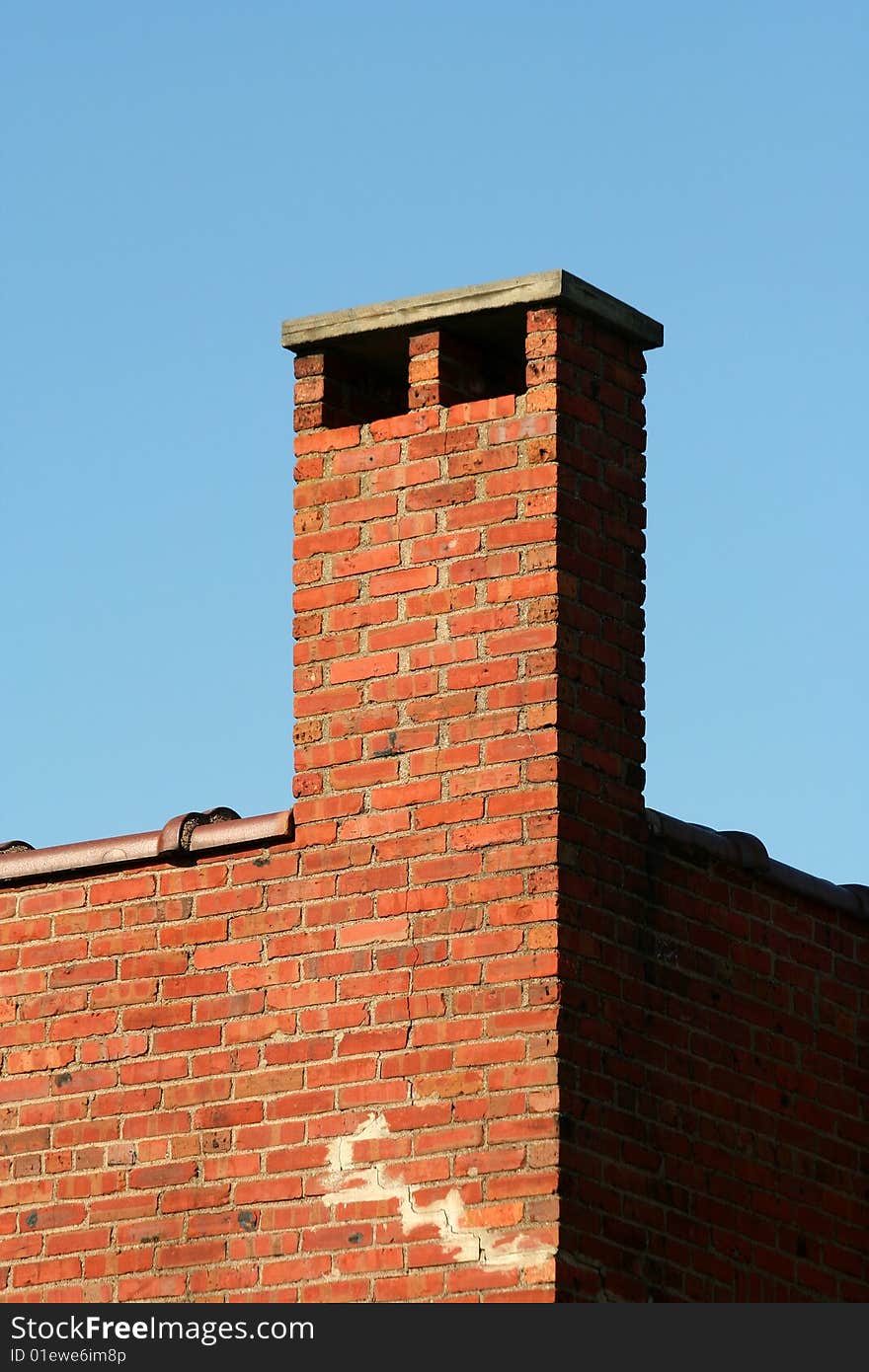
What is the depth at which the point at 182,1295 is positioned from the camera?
983 centimetres

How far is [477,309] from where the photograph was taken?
10195 mm

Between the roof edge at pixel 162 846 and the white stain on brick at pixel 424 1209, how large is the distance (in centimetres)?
113

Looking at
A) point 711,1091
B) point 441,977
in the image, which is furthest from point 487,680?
point 711,1091

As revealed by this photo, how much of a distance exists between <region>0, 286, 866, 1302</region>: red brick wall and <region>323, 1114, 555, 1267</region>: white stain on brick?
0.03 feet

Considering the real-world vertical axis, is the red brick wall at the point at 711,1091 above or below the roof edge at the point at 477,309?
below

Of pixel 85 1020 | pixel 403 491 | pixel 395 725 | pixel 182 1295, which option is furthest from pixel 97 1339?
pixel 403 491

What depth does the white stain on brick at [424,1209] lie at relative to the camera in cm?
923

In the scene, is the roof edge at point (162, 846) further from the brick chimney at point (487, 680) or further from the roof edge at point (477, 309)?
the roof edge at point (477, 309)

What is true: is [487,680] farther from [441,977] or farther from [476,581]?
[441,977]

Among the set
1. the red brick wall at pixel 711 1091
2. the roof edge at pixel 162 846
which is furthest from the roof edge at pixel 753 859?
the roof edge at pixel 162 846

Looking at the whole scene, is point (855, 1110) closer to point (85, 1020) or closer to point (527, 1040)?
point (527, 1040)

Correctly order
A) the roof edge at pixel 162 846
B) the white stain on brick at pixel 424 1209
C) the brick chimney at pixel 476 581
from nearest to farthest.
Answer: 1. the white stain on brick at pixel 424 1209
2. the brick chimney at pixel 476 581
3. the roof edge at pixel 162 846

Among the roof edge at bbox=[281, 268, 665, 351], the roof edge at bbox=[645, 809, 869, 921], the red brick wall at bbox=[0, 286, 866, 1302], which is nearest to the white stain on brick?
the red brick wall at bbox=[0, 286, 866, 1302]

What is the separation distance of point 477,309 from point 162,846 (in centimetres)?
219
